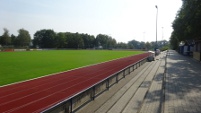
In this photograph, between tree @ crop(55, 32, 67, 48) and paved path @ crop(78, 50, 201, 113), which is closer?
paved path @ crop(78, 50, 201, 113)

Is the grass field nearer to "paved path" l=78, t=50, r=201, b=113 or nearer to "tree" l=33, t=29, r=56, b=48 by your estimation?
"paved path" l=78, t=50, r=201, b=113

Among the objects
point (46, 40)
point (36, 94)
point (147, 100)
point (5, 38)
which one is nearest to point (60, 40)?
point (46, 40)

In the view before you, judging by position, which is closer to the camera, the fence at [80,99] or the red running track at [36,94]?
the fence at [80,99]

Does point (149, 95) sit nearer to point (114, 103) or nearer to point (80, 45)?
point (114, 103)

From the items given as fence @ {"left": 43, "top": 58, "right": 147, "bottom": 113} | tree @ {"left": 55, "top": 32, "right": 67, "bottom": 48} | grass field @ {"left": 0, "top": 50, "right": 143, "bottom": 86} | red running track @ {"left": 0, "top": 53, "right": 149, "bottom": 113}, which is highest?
tree @ {"left": 55, "top": 32, "right": 67, "bottom": 48}

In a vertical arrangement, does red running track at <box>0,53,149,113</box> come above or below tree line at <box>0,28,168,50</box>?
below

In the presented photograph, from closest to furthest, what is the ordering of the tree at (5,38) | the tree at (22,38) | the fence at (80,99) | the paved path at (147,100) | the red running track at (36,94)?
the fence at (80,99) → the paved path at (147,100) → the red running track at (36,94) → the tree at (5,38) → the tree at (22,38)

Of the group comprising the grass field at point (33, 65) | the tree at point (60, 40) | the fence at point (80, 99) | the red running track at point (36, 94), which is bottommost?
the red running track at point (36, 94)

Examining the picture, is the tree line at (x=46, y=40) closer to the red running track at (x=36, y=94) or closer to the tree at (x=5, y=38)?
the tree at (x=5, y=38)

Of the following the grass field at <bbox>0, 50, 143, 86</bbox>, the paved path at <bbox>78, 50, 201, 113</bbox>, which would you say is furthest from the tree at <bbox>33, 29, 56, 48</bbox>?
the paved path at <bbox>78, 50, 201, 113</bbox>

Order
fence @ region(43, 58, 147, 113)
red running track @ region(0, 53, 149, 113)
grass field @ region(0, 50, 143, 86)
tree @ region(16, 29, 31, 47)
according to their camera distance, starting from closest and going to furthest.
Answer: fence @ region(43, 58, 147, 113)
red running track @ region(0, 53, 149, 113)
grass field @ region(0, 50, 143, 86)
tree @ region(16, 29, 31, 47)

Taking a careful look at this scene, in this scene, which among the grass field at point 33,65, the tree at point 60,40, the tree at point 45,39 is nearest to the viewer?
the grass field at point 33,65

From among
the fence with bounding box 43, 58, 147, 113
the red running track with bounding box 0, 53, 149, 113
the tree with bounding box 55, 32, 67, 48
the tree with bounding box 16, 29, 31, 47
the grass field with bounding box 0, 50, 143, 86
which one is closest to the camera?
the fence with bounding box 43, 58, 147, 113

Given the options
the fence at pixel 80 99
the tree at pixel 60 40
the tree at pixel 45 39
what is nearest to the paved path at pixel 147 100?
the fence at pixel 80 99
